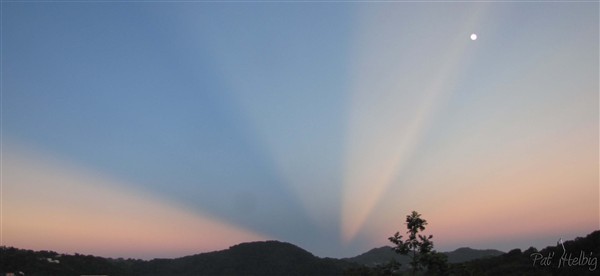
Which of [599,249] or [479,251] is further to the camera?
[479,251]

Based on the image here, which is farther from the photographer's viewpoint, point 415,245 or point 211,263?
point 211,263

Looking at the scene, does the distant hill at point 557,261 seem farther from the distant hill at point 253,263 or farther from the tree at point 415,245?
the distant hill at point 253,263

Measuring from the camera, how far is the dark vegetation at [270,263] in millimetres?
54250

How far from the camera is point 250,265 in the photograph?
4870 inches

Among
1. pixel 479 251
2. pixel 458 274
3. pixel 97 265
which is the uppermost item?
pixel 479 251

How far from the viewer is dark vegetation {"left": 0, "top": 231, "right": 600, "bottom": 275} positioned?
54.2 metres

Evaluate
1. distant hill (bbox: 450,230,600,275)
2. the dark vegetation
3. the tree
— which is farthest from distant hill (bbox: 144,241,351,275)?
the tree

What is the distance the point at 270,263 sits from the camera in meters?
125

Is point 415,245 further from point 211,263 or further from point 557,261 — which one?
point 211,263

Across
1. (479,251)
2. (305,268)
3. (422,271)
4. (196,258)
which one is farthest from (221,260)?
(422,271)

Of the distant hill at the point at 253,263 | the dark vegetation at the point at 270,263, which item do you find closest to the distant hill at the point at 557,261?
the dark vegetation at the point at 270,263

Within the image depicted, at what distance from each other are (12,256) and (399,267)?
307ft

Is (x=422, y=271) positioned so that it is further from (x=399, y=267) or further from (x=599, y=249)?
(x=599, y=249)

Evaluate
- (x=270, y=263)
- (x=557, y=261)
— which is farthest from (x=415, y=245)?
(x=270, y=263)
